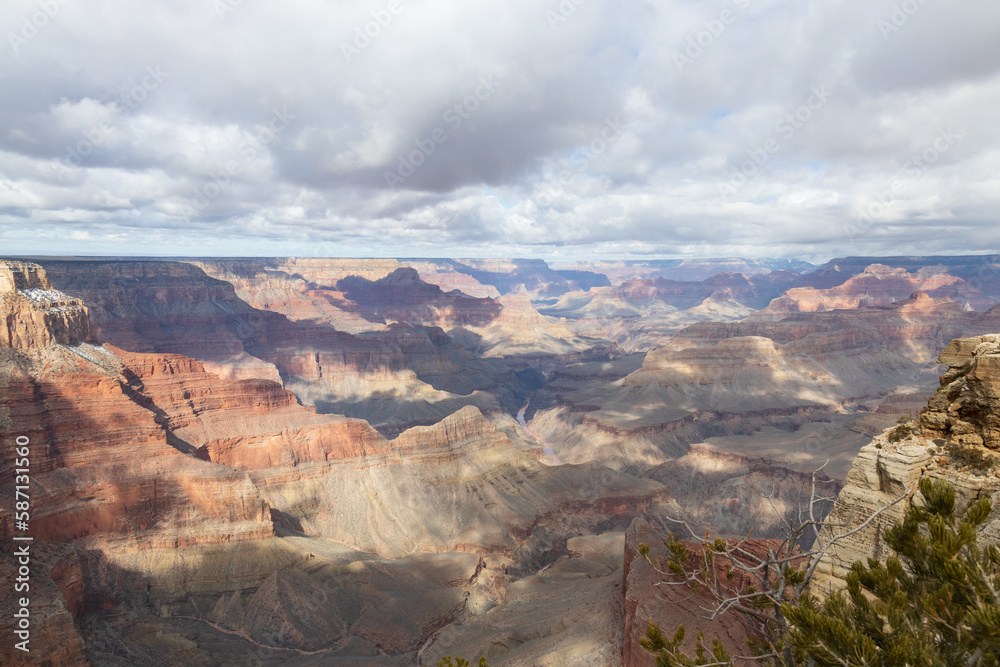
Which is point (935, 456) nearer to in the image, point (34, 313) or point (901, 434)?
point (901, 434)

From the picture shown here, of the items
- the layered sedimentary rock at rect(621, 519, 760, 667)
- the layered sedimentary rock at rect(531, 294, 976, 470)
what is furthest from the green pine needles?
the layered sedimentary rock at rect(531, 294, 976, 470)

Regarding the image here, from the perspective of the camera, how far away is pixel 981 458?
13781mm

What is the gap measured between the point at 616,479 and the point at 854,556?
78.4 m

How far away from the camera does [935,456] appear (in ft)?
47.8

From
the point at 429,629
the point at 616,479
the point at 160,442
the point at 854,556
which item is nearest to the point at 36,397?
the point at 160,442

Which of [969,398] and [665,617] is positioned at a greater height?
[969,398]

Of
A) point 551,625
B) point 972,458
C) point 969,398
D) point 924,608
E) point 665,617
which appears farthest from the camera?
point 551,625

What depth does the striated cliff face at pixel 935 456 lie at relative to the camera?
13844mm

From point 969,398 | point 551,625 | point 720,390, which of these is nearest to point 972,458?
point 969,398

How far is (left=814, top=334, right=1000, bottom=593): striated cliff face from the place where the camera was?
13.8 meters

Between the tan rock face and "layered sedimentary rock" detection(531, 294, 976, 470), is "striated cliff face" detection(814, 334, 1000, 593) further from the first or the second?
"layered sedimentary rock" detection(531, 294, 976, 470)

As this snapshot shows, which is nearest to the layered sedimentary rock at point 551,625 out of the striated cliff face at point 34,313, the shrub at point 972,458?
the shrub at point 972,458

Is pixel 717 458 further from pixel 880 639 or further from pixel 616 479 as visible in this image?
pixel 880 639

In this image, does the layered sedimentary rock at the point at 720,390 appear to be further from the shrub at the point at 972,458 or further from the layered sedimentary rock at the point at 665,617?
the shrub at the point at 972,458
